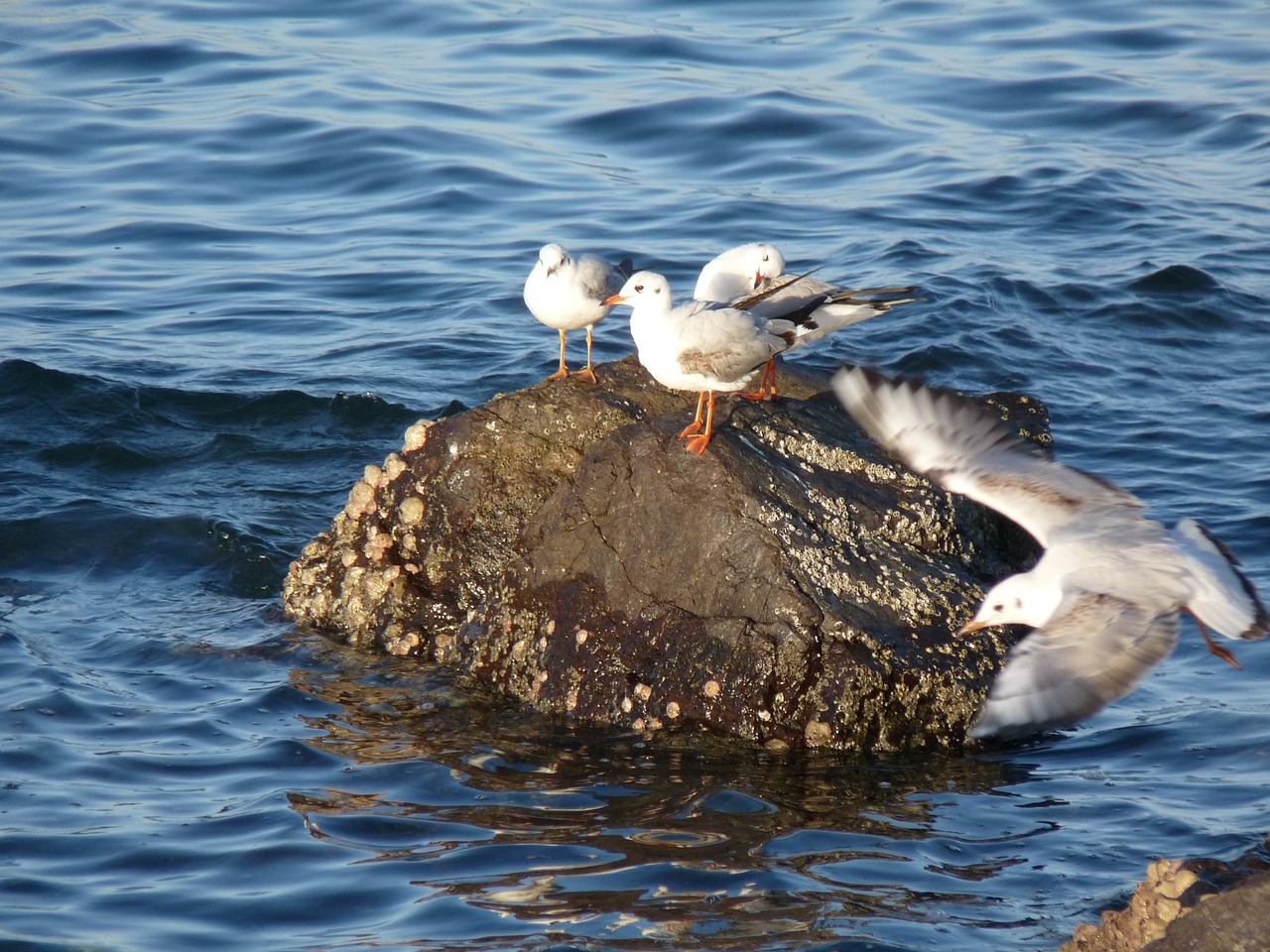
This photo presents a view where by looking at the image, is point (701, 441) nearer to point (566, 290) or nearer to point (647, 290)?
point (647, 290)

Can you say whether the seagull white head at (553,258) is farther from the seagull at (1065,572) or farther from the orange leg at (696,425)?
the seagull at (1065,572)

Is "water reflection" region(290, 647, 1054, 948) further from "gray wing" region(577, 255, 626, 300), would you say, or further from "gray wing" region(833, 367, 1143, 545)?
"gray wing" region(577, 255, 626, 300)

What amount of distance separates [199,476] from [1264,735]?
6.20 m

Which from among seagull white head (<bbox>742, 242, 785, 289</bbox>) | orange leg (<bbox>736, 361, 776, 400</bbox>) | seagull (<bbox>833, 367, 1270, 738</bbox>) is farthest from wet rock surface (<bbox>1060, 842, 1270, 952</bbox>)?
seagull white head (<bbox>742, 242, 785, 289</bbox>)

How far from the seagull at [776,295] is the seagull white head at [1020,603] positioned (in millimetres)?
1838

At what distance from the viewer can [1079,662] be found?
16.7ft

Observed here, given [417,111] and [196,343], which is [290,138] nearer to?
[417,111]

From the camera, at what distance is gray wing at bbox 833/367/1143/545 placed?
5.60 meters

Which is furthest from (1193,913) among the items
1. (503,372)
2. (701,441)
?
(503,372)

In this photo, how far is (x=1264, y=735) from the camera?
6.14 meters

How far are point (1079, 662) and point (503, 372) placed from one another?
6138 mm

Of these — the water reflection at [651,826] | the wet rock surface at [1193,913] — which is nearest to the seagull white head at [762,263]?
the water reflection at [651,826]

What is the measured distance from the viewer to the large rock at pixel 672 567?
575 cm

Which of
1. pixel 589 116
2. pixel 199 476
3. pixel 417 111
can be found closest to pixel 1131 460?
pixel 199 476
